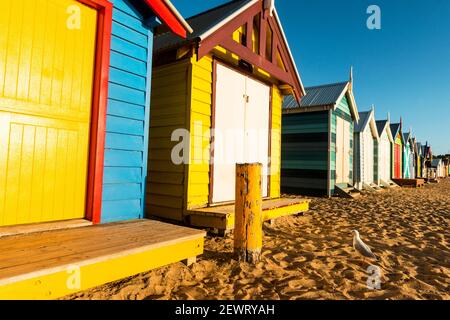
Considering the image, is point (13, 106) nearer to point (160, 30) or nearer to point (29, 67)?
point (29, 67)

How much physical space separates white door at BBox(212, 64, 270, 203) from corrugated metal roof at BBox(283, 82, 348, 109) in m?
6.50

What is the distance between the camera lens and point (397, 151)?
90.3 ft

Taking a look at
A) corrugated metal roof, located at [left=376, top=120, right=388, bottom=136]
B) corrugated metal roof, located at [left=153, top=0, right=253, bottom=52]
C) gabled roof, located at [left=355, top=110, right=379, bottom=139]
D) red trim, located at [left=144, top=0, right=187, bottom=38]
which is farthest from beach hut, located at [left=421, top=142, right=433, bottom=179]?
red trim, located at [left=144, top=0, right=187, bottom=38]

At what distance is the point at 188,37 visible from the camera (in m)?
5.17

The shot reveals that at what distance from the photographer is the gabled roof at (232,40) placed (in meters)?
5.08

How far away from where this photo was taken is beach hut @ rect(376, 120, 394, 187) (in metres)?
21.3

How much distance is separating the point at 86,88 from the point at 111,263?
238 centimetres

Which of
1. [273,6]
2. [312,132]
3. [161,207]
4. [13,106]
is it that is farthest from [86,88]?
[312,132]

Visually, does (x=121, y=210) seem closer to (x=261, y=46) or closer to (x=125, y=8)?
(x=125, y=8)

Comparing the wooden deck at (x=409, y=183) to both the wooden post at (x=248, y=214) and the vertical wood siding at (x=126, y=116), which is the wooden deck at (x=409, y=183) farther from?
the vertical wood siding at (x=126, y=116)

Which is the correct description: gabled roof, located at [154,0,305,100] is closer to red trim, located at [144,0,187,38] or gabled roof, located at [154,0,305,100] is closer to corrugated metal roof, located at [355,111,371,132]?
red trim, located at [144,0,187,38]

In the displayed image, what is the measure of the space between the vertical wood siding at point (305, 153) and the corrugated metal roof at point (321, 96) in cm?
48

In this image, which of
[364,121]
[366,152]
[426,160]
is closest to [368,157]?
[366,152]

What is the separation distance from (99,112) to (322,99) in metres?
11.4
